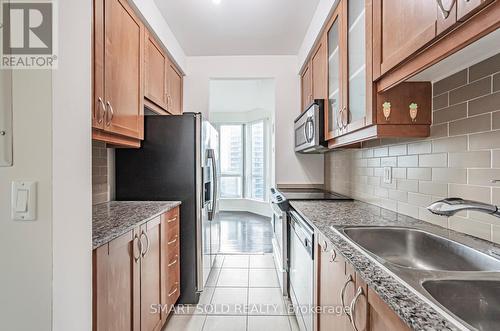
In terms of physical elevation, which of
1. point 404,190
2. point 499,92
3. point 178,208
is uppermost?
point 499,92

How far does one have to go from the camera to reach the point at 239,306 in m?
2.44

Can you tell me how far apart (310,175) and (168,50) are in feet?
6.73

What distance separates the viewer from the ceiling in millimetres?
2377

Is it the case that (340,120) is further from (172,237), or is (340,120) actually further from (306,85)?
(172,237)

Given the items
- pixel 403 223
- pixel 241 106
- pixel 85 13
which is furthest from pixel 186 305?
pixel 241 106

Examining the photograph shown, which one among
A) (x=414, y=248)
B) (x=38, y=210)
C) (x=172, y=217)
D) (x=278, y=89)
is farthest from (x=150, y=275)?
(x=278, y=89)

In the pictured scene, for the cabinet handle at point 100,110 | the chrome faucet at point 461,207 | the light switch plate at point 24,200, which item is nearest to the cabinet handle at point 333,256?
the chrome faucet at point 461,207

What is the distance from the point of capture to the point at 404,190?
1.71m

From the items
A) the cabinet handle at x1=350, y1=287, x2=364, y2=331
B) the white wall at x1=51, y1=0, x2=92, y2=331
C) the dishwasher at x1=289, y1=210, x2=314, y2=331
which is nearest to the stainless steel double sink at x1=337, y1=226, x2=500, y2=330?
the cabinet handle at x1=350, y1=287, x2=364, y2=331

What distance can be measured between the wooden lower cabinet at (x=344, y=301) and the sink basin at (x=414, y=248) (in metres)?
0.18

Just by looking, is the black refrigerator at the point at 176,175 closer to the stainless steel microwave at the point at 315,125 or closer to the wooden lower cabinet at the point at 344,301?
the stainless steel microwave at the point at 315,125

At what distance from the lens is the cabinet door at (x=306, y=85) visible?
294 cm

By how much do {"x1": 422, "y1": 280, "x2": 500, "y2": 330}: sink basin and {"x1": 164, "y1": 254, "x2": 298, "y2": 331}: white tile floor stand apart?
155 centimetres

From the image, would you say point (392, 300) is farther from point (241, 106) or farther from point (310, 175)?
point (241, 106)
